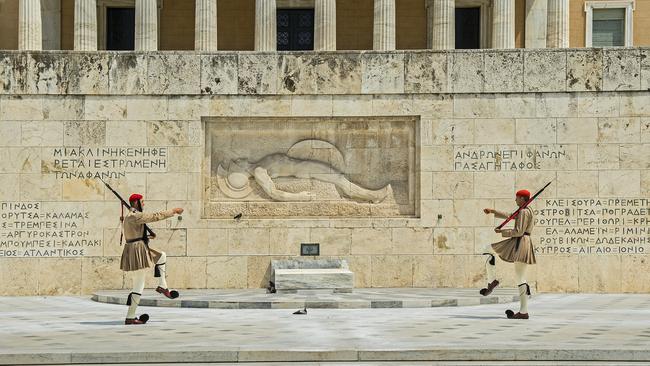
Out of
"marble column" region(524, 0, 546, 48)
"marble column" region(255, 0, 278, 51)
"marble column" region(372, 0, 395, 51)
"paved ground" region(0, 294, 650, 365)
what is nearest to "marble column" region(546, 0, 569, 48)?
"marble column" region(524, 0, 546, 48)

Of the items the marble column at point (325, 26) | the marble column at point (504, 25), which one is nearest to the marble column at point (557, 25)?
the marble column at point (504, 25)

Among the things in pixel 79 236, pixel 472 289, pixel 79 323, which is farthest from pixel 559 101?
pixel 79 323

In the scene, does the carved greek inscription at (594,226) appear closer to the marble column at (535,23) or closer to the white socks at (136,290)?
the white socks at (136,290)

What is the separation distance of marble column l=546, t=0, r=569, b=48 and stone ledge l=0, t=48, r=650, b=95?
12.4 m

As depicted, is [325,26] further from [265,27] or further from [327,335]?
[327,335]

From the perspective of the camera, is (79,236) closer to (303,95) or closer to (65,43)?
(303,95)

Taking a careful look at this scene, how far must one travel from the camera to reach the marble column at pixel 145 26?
42.3 metres

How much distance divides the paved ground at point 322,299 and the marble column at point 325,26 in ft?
49.9

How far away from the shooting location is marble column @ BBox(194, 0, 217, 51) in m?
40.2

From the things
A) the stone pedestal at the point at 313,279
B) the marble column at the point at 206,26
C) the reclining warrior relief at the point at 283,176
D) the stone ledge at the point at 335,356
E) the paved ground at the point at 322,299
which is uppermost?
the marble column at the point at 206,26

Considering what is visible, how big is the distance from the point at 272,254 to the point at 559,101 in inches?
325

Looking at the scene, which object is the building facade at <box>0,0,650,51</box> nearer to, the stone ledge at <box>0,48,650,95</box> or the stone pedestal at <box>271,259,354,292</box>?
the stone ledge at <box>0,48,650,95</box>

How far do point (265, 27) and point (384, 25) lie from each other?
4.20 meters

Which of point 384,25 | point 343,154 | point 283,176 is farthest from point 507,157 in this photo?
point 384,25
